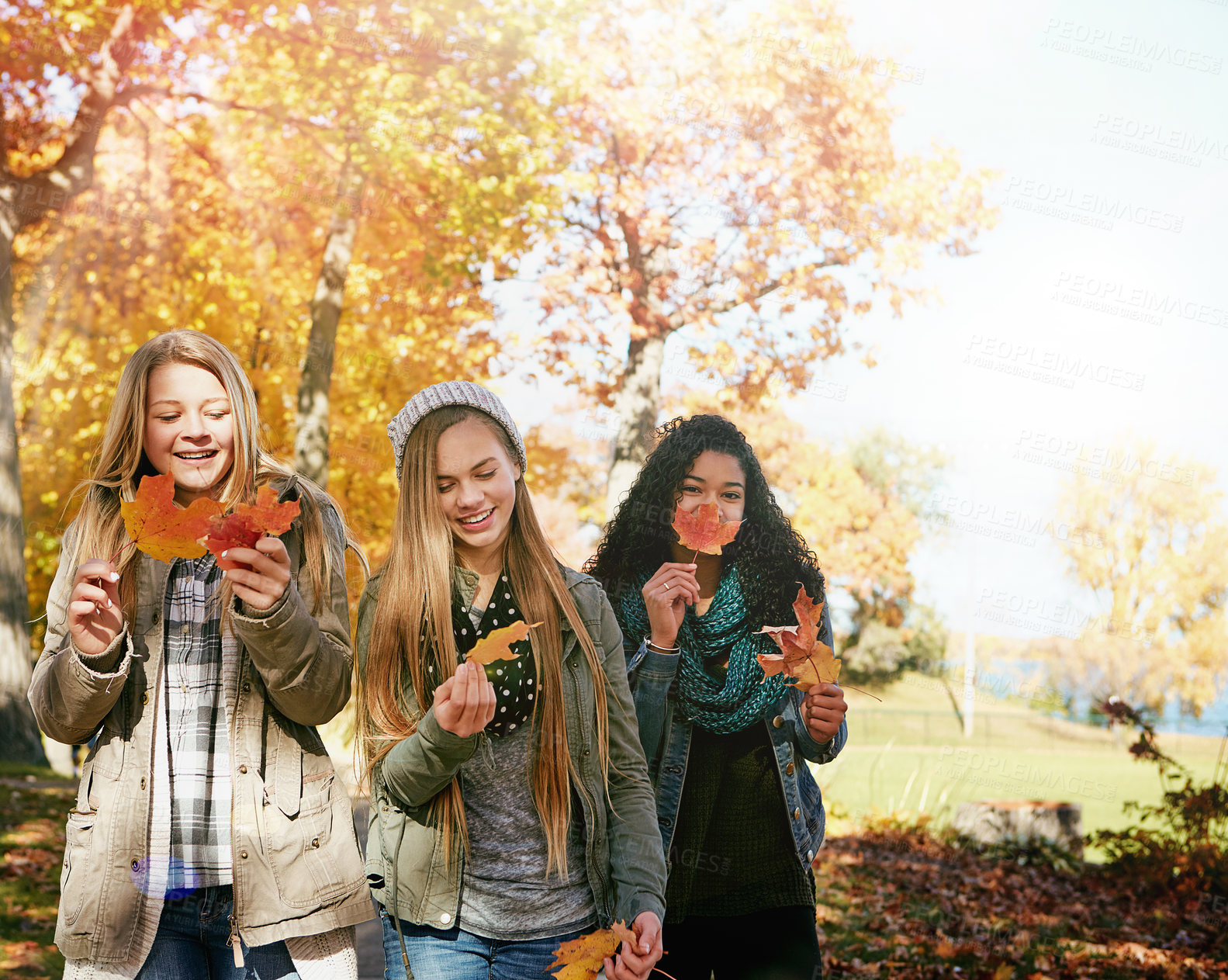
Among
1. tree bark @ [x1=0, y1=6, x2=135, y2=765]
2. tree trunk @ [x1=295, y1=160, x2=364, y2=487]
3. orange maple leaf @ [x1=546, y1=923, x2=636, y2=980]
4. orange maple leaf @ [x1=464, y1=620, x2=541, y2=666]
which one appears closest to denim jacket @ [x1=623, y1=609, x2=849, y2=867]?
orange maple leaf @ [x1=546, y1=923, x2=636, y2=980]

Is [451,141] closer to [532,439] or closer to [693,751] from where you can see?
[532,439]

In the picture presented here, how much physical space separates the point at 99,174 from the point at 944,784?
6.76m

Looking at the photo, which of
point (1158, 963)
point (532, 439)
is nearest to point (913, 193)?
point (532, 439)

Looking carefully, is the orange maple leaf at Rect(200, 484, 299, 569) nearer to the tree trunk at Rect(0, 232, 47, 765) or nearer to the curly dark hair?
the curly dark hair

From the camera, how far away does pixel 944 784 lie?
21.5 feet

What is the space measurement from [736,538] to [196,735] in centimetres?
149

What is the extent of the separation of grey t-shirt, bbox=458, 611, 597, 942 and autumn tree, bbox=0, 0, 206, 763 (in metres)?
5.77

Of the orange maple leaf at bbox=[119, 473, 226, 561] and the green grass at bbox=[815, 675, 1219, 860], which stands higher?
the orange maple leaf at bbox=[119, 473, 226, 561]

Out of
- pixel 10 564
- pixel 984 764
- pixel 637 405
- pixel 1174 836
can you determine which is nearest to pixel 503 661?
pixel 637 405

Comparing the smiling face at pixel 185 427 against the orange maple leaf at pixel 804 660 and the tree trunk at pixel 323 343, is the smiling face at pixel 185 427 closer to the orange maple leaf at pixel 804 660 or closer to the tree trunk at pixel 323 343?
the orange maple leaf at pixel 804 660

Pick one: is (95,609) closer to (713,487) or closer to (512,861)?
(512,861)

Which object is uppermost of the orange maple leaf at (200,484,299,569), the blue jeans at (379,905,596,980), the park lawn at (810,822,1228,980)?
the orange maple leaf at (200,484,299,569)

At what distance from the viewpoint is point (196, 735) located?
6.45 ft

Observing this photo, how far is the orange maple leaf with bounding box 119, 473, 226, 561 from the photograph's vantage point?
75.9 inches
